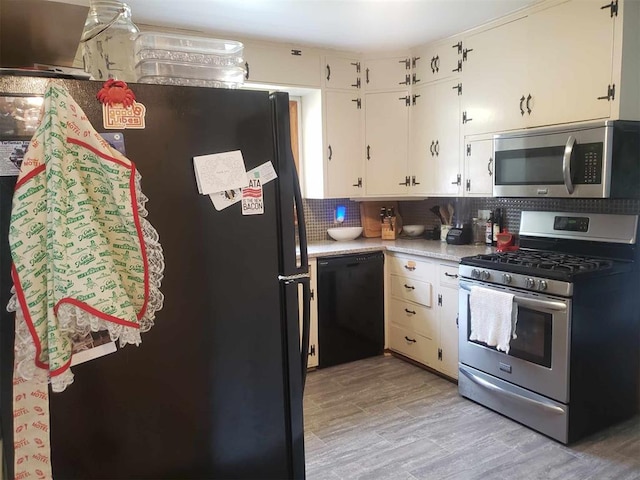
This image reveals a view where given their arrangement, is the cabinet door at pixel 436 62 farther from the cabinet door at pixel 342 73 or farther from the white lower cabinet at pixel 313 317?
the white lower cabinet at pixel 313 317

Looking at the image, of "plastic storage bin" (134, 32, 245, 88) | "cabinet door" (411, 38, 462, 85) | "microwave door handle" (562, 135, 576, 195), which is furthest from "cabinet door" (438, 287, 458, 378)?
"plastic storage bin" (134, 32, 245, 88)

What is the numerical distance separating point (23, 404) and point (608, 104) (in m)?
2.92

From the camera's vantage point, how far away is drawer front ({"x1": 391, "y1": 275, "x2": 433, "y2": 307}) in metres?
3.47

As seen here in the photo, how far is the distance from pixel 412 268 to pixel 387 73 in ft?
5.33

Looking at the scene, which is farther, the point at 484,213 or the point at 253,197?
the point at 484,213

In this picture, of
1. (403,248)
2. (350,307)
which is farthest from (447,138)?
(350,307)

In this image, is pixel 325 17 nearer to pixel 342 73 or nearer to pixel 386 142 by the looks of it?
pixel 342 73

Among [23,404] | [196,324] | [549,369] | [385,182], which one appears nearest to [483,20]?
[385,182]

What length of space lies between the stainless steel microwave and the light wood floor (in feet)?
4.49

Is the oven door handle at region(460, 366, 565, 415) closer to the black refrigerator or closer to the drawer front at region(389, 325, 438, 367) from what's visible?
the drawer front at region(389, 325, 438, 367)

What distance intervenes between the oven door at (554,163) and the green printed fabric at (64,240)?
7.97 feet

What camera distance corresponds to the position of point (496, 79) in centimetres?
318

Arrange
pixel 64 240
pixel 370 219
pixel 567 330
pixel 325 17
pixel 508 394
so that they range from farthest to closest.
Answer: pixel 370 219 → pixel 325 17 → pixel 508 394 → pixel 567 330 → pixel 64 240

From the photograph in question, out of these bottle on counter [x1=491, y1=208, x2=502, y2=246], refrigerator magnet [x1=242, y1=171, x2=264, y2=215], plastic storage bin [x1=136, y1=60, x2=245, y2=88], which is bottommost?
bottle on counter [x1=491, y1=208, x2=502, y2=246]
